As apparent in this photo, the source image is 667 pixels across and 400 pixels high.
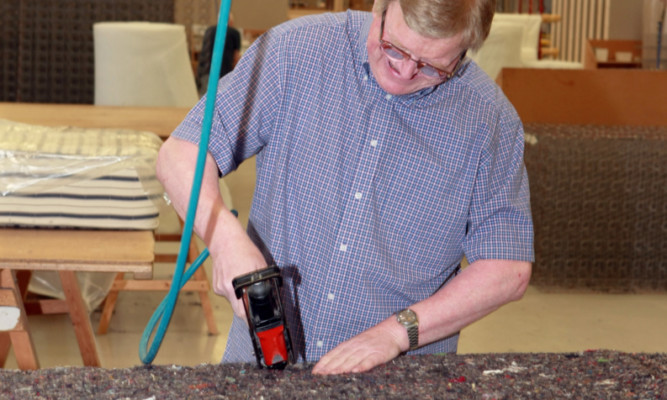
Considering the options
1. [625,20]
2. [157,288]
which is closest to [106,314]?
[157,288]

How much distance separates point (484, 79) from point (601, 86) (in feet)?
8.15

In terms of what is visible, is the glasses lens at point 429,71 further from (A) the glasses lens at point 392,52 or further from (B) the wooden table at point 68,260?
(B) the wooden table at point 68,260

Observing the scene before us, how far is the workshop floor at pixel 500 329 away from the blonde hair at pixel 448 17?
1.82 metres

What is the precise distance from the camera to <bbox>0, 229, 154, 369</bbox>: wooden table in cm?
169

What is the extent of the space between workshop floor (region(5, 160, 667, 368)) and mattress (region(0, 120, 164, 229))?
870 millimetres

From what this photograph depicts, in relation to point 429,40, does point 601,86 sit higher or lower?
lower

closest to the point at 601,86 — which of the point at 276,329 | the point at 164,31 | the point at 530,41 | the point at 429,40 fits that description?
the point at 164,31

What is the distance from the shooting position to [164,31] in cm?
334

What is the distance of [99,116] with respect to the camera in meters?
2.82

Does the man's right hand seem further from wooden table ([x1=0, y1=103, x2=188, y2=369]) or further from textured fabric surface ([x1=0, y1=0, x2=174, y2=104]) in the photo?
textured fabric surface ([x1=0, y1=0, x2=174, y2=104])

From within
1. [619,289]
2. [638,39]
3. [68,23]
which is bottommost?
[619,289]

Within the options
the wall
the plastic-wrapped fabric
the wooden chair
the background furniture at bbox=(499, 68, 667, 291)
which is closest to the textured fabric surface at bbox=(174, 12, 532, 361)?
the plastic-wrapped fabric

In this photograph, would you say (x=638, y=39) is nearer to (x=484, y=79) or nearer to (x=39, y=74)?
(x=39, y=74)

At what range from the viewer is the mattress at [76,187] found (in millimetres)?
1849
